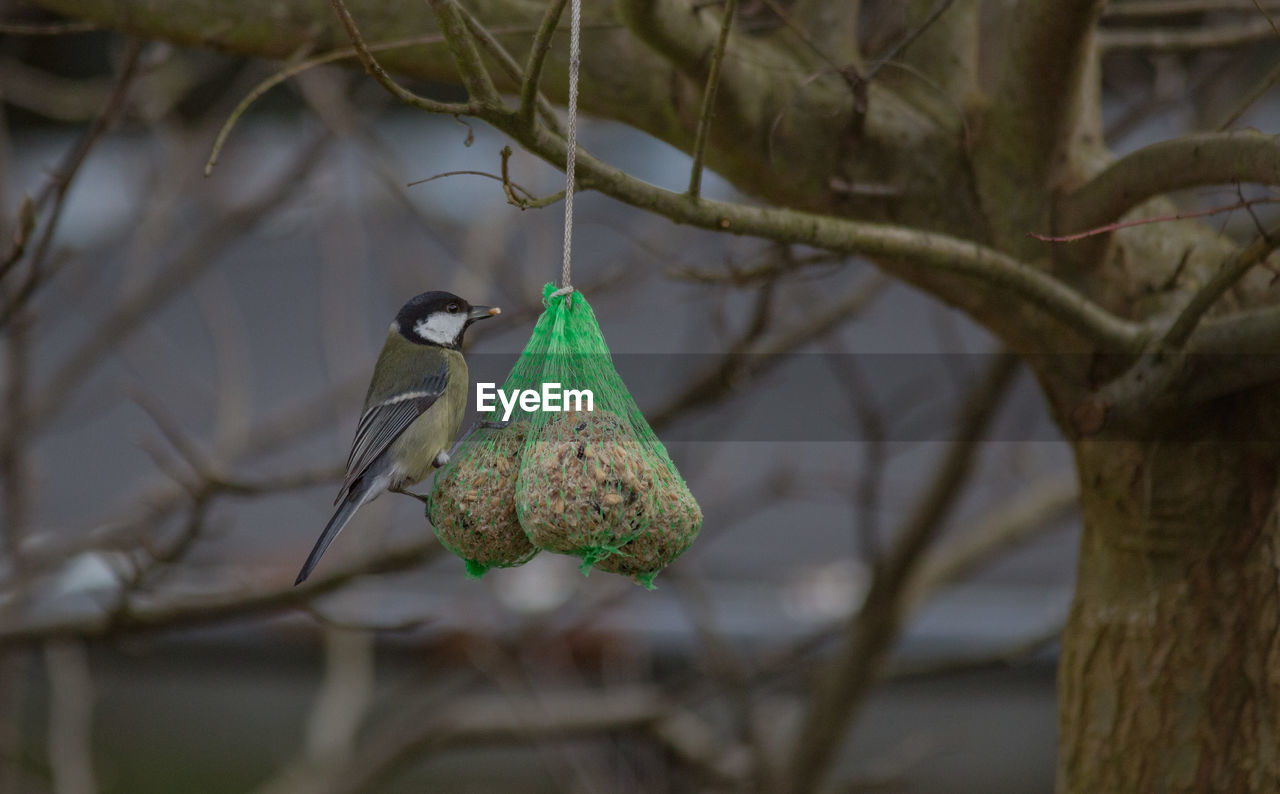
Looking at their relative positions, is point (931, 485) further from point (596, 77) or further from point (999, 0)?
point (596, 77)

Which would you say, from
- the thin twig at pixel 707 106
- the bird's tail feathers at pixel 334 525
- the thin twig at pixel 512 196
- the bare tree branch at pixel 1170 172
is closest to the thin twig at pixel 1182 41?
the bare tree branch at pixel 1170 172

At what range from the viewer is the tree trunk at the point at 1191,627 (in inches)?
92.8

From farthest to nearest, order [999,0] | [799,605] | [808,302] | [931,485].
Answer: [799,605] → [808,302] → [931,485] → [999,0]

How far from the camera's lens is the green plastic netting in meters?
1.94

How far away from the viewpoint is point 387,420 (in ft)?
8.36

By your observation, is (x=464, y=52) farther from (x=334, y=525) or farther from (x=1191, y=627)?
(x=1191, y=627)

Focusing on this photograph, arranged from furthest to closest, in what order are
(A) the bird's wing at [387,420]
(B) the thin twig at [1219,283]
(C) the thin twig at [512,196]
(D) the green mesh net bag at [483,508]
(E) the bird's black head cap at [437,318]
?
(E) the bird's black head cap at [437,318]
(A) the bird's wing at [387,420]
(D) the green mesh net bag at [483,508]
(B) the thin twig at [1219,283]
(C) the thin twig at [512,196]

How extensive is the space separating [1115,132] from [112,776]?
6.76 meters

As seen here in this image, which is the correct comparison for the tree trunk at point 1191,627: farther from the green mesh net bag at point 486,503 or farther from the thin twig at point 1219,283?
the green mesh net bag at point 486,503

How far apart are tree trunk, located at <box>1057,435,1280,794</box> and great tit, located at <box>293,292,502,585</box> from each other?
1.41m

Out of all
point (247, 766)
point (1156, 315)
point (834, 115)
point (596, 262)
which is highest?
point (596, 262)

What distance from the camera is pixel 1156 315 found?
2.48 metres

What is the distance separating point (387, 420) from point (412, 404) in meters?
0.06

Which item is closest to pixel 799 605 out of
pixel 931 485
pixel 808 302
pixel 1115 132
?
pixel 808 302
